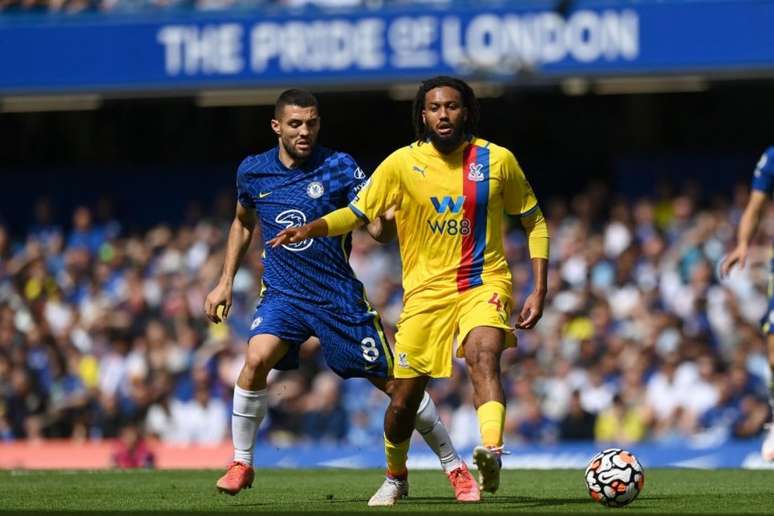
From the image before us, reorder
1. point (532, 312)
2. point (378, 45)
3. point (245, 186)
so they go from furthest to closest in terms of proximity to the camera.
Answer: point (378, 45) → point (245, 186) → point (532, 312)

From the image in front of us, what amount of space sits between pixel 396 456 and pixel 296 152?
1.98m

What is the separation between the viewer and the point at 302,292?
991cm

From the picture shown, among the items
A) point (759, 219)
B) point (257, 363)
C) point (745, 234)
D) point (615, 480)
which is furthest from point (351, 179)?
point (759, 219)

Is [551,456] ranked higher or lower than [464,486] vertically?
lower

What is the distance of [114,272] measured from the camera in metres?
22.5

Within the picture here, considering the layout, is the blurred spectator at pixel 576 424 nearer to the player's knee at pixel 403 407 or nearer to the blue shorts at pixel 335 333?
the blue shorts at pixel 335 333

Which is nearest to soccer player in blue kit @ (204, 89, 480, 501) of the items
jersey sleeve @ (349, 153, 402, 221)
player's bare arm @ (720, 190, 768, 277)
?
jersey sleeve @ (349, 153, 402, 221)

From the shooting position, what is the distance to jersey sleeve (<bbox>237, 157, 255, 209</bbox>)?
1009cm

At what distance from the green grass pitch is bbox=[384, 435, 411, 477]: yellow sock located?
20 cm

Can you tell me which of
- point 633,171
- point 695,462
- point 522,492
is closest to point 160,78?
point 633,171

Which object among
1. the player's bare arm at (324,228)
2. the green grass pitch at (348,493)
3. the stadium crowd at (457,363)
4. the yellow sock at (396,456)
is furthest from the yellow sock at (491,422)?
the stadium crowd at (457,363)

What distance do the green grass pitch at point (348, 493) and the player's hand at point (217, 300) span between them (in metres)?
1.16

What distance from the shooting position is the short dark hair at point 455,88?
9094 millimetres

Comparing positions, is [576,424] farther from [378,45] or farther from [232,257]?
[232,257]
